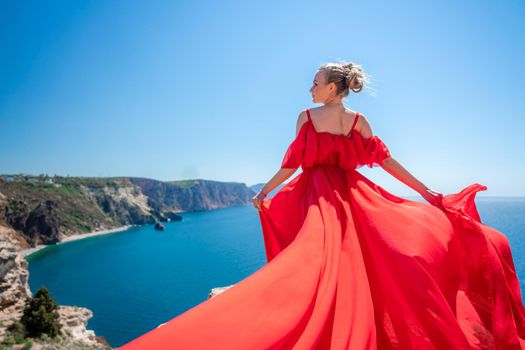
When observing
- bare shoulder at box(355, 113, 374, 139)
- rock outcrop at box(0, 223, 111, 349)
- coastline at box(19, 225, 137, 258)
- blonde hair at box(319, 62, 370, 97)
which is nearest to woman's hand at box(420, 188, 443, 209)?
bare shoulder at box(355, 113, 374, 139)

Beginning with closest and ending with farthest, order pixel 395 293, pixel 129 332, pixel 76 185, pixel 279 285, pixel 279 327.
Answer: pixel 279 327 < pixel 279 285 < pixel 395 293 < pixel 129 332 < pixel 76 185

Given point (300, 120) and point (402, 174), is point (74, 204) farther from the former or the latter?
point (402, 174)

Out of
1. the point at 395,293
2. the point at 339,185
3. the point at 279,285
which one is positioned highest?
the point at 339,185

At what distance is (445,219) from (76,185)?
4967 inches

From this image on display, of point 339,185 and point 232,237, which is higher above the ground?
point 339,185

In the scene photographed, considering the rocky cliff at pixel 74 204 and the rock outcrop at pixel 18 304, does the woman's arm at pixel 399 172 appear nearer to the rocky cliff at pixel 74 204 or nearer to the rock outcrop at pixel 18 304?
the rock outcrop at pixel 18 304

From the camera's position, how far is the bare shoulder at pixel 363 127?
2.64 m

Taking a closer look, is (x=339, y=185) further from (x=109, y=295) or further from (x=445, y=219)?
(x=109, y=295)

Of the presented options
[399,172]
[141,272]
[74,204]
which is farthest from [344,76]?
[74,204]

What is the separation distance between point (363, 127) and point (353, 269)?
1.39 meters

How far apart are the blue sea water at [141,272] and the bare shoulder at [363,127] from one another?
38232mm

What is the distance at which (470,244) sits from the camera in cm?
207

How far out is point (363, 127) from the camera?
2.66 m

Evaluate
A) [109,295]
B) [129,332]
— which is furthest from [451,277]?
[109,295]
